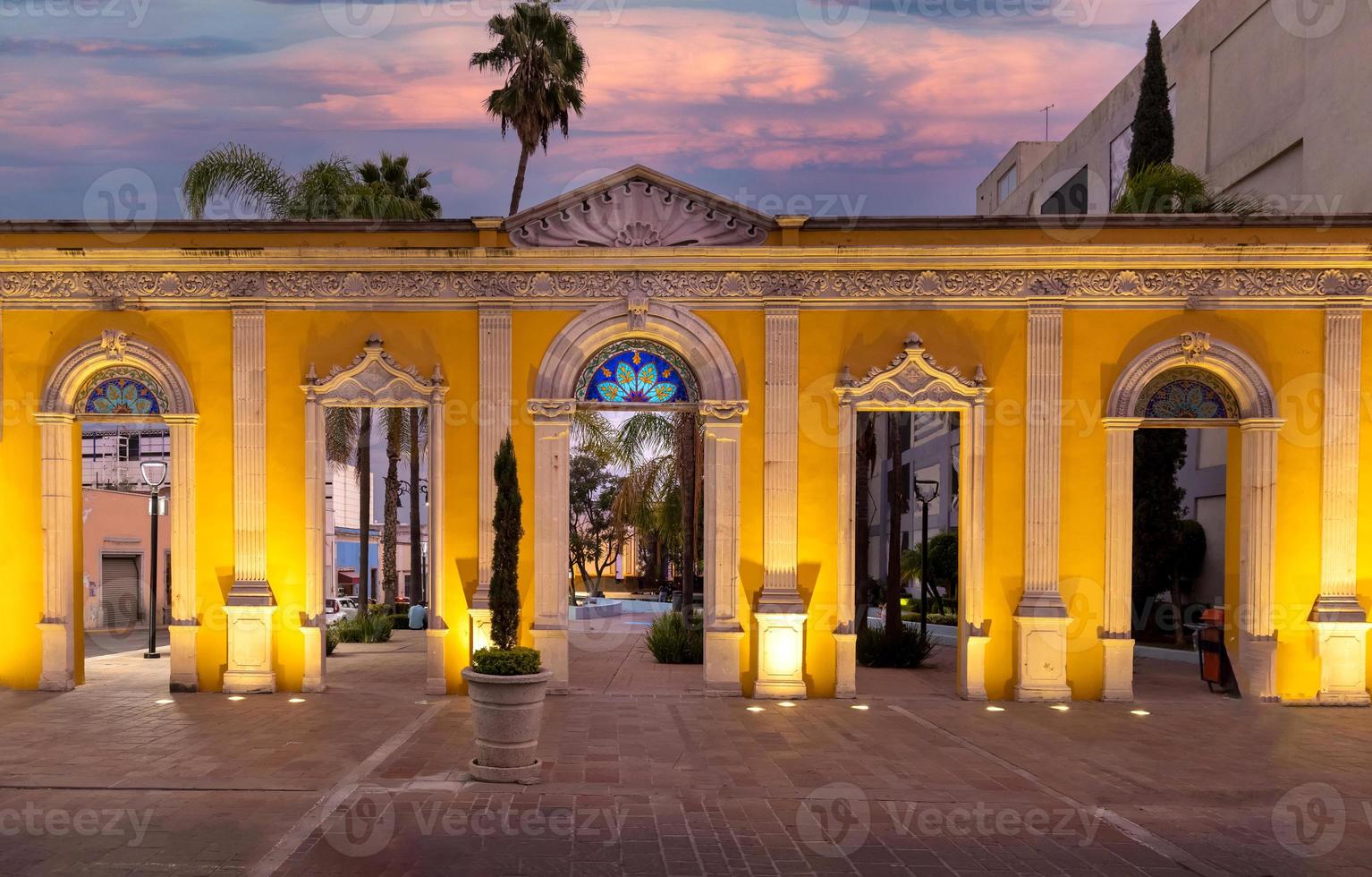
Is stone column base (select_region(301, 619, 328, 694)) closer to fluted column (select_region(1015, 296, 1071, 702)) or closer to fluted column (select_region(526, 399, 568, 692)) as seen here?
fluted column (select_region(526, 399, 568, 692))

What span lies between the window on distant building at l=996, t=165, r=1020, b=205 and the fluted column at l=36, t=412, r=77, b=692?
39.0 m

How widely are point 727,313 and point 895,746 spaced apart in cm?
594

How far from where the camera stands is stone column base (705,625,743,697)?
12.4 metres

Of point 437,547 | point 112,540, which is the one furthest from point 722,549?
point 112,540

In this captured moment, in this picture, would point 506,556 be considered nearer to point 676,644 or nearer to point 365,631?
point 676,644

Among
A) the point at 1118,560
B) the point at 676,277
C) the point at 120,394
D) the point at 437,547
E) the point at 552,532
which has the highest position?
→ the point at 676,277

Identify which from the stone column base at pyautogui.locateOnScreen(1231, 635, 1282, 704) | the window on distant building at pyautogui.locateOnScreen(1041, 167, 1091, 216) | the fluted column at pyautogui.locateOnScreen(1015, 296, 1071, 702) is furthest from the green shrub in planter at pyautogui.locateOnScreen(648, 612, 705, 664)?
the window on distant building at pyautogui.locateOnScreen(1041, 167, 1091, 216)

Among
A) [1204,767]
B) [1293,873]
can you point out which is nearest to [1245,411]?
[1204,767]

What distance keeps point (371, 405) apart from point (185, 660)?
13.8 feet

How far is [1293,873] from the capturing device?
6.35 metres

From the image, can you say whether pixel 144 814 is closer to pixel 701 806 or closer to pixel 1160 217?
pixel 701 806

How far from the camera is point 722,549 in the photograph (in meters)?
12.5

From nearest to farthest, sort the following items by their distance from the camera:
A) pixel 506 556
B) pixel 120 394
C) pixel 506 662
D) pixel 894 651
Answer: pixel 506 662 → pixel 506 556 → pixel 120 394 → pixel 894 651

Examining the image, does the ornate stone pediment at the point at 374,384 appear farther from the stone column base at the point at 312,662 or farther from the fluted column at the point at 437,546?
the stone column base at the point at 312,662
